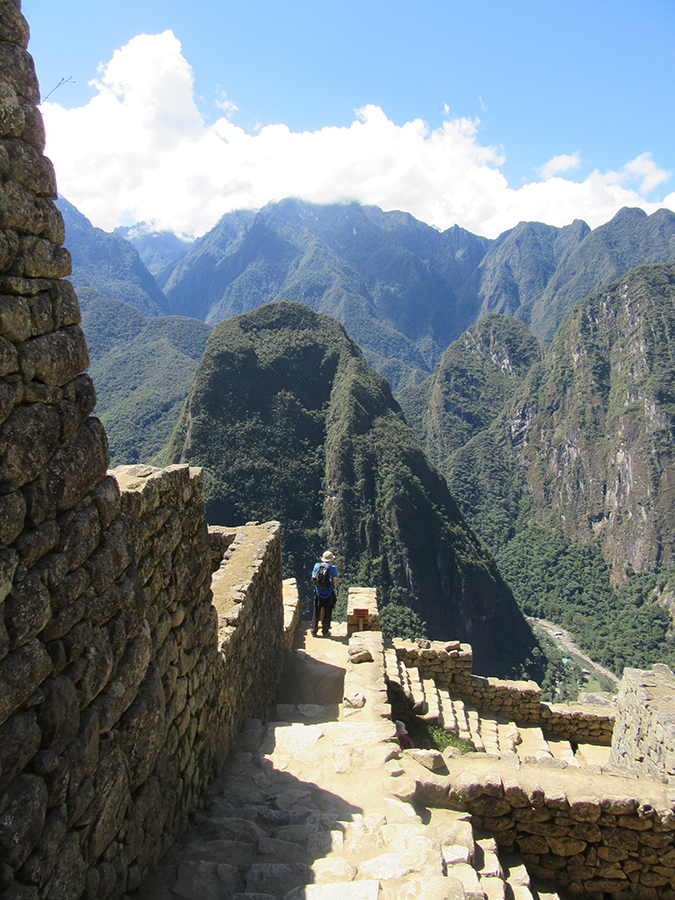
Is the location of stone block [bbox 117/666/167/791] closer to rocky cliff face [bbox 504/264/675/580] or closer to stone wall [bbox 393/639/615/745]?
stone wall [bbox 393/639/615/745]

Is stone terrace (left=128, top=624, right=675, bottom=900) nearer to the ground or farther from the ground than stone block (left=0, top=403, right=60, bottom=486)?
nearer to the ground

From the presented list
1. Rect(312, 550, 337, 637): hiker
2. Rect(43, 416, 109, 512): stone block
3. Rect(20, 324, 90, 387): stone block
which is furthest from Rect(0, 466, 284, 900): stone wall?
Rect(312, 550, 337, 637): hiker

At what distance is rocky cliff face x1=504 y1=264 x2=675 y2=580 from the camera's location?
105m

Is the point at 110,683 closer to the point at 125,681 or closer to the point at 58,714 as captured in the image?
the point at 125,681

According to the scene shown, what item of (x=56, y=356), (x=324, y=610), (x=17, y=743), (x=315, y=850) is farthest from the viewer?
(x=324, y=610)

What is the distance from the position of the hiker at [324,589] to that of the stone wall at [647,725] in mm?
6060

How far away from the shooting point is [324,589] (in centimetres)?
Result: 1051

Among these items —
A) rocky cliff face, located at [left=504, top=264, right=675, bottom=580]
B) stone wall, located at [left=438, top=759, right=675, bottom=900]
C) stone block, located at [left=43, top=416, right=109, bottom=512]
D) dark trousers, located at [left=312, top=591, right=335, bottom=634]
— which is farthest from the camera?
rocky cliff face, located at [left=504, top=264, right=675, bottom=580]

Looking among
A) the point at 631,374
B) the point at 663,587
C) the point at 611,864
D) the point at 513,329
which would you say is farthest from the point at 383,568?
the point at 513,329

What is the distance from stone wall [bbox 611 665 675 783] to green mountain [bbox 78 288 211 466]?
246 feet

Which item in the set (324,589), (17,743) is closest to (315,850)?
(17,743)

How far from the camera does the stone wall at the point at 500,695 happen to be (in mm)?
11617

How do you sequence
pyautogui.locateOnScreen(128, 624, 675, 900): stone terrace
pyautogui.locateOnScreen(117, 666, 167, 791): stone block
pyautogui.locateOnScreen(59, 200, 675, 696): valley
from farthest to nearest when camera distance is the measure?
pyautogui.locateOnScreen(59, 200, 675, 696): valley, pyautogui.locateOnScreen(128, 624, 675, 900): stone terrace, pyautogui.locateOnScreen(117, 666, 167, 791): stone block

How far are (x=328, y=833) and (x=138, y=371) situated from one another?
425 ft
